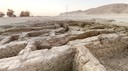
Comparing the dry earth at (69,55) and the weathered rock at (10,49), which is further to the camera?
the weathered rock at (10,49)

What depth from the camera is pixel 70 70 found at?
2.99 m

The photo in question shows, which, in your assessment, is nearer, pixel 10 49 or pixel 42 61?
pixel 42 61

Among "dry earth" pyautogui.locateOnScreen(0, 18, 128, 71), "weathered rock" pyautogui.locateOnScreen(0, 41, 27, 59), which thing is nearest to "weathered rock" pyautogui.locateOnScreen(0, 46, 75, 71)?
"dry earth" pyautogui.locateOnScreen(0, 18, 128, 71)

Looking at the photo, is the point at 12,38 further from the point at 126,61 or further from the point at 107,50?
the point at 126,61

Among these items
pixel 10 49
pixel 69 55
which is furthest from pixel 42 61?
pixel 10 49

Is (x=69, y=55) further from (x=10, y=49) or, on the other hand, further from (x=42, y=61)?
(x=10, y=49)

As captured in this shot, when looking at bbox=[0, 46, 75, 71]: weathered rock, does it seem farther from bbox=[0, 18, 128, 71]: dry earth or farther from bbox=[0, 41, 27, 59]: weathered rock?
bbox=[0, 41, 27, 59]: weathered rock

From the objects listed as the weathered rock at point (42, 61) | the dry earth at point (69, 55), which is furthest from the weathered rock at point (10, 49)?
the weathered rock at point (42, 61)

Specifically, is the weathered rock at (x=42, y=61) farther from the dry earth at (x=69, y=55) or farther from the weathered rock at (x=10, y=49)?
the weathered rock at (x=10, y=49)

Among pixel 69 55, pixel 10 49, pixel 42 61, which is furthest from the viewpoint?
pixel 10 49

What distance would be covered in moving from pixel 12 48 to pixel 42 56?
4.08ft

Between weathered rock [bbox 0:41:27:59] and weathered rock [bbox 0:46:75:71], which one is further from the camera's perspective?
weathered rock [bbox 0:41:27:59]

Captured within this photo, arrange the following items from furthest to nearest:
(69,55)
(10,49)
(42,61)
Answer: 1. (10,49)
2. (69,55)
3. (42,61)

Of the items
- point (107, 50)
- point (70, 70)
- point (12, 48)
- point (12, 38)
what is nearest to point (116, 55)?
point (107, 50)
